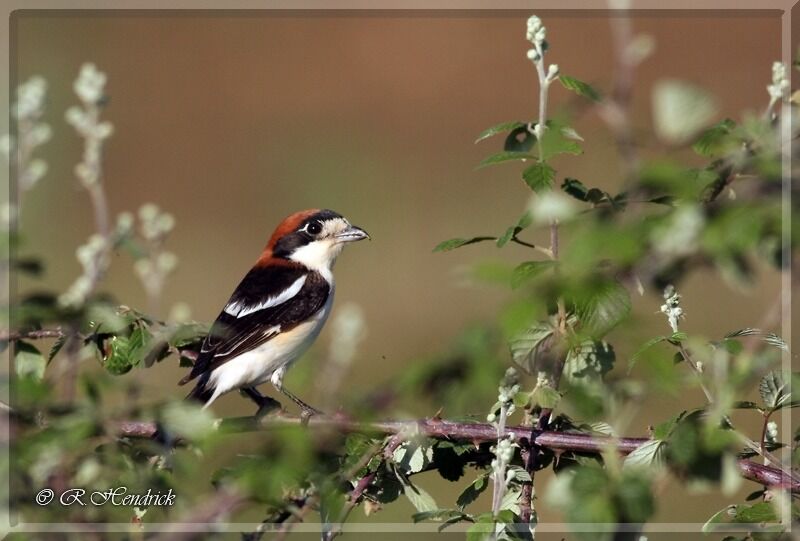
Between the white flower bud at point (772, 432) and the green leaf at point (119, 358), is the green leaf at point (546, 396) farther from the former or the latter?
the green leaf at point (119, 358)

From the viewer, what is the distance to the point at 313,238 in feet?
19.6

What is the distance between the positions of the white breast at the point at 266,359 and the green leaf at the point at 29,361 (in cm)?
261

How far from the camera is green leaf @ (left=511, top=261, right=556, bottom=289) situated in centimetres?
181

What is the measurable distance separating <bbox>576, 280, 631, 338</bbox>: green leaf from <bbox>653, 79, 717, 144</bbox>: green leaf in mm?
270

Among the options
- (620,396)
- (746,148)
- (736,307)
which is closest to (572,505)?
(620,396)

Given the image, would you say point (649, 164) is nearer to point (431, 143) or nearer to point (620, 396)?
point (620, 396)

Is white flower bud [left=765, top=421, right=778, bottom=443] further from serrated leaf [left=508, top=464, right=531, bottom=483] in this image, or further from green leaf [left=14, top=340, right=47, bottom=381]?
green leaf [left=14, top=340, right=47, bottom=381]

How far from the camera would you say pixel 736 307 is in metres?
11.6

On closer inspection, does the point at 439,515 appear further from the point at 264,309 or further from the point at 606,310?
the point at 264,309

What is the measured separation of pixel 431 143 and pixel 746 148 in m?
13.8

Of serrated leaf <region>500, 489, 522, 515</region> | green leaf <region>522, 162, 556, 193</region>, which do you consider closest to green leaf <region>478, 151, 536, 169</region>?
green leaf <region>522, 162, 556, 193</region>

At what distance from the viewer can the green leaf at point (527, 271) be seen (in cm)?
181

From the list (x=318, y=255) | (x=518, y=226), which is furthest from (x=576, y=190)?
(x=318, y=255)

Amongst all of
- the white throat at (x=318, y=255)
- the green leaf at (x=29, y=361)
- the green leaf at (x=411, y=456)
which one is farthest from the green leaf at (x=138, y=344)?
the white throat at (x=318, y=255)
